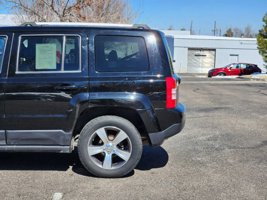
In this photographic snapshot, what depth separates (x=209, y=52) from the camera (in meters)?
50.3

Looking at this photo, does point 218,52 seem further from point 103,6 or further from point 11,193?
point 11,193

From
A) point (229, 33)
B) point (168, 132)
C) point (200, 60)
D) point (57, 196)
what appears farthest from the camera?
point (229, 33)

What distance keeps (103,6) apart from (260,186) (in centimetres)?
1906

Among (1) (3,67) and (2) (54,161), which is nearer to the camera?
(1) (3,67)

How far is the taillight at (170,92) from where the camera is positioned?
4.92 metres

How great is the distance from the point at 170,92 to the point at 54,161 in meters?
2.13

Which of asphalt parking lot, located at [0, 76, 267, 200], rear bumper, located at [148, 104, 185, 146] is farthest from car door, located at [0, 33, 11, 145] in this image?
rear bumper, located at [148, 104, 185, 146]

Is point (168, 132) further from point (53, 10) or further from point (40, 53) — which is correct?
point (53, 10)

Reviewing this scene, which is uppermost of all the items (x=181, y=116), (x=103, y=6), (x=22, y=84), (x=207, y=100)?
(x=103, y=6)

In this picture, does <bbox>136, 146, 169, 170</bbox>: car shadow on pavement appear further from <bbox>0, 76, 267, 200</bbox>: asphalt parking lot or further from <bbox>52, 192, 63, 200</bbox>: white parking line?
<bbox>52, 192, 63, 200</bbox>: white parking line

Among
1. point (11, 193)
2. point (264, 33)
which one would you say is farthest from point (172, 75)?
point (264, 33)

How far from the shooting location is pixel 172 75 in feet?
16.5

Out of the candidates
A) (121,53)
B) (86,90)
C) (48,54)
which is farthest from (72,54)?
(121,53)

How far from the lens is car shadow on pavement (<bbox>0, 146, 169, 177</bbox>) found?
17.5 ft
